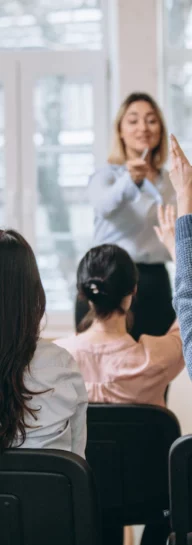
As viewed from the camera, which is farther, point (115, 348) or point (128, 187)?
point (128, 187)

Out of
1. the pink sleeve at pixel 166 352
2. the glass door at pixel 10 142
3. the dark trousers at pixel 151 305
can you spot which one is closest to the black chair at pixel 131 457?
the pink sleeve at pixel 166 352

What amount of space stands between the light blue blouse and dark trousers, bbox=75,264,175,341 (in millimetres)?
63

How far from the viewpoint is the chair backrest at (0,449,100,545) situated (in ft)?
4.47

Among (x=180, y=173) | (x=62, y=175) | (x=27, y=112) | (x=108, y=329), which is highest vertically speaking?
(x=27, y=112)

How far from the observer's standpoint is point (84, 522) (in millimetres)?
1392

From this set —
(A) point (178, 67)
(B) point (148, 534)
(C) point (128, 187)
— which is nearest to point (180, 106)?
(A) point (178, 67)

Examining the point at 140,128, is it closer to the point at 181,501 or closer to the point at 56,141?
the point at 56,141

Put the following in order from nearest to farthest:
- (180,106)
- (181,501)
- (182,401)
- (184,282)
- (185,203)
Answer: (184,282), (185,203), (181,501), (182,401), (180,106)

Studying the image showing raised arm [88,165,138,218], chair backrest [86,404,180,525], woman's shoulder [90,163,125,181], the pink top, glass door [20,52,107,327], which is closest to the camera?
chair backrest [86,404,180,525]

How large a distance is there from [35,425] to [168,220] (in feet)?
2.46

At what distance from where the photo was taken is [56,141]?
15.2 feet

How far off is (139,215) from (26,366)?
173 centimetres

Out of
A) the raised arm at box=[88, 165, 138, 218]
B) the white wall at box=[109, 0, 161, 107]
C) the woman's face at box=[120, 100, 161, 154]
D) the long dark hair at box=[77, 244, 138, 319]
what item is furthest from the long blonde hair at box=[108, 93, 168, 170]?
the long dark hair at box=[77, 244, 138, 319]

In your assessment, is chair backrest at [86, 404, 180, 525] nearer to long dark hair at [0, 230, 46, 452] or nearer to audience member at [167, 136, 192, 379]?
long dark hair at [0, 230, 46, 452]
